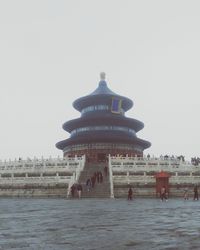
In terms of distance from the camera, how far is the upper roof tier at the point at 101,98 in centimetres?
6012

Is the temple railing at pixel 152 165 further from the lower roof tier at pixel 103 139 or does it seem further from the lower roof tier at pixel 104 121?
the lower roof tier at pixel 104 121

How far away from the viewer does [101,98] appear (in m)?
60.2

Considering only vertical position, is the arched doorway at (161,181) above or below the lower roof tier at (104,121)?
below

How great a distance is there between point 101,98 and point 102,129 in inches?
230

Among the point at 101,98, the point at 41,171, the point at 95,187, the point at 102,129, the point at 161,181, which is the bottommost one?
the point at 95,187

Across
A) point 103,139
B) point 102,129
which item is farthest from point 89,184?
point 102,129

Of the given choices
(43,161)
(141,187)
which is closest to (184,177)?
(141,187)

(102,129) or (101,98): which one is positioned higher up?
(101,98)

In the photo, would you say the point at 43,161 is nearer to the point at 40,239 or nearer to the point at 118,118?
the point at 118,118

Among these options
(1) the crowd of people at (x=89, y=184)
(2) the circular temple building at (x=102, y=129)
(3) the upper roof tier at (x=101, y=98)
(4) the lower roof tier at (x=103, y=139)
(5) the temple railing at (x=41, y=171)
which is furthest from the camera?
(3) the upper roof tier at (x=101, y=98)

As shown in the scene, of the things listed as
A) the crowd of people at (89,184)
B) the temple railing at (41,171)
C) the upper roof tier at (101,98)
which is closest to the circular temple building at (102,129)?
the upper roof tier at (101,98)

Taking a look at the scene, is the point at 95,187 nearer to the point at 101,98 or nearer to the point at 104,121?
the point at 104,121

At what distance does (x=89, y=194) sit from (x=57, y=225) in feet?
59.7

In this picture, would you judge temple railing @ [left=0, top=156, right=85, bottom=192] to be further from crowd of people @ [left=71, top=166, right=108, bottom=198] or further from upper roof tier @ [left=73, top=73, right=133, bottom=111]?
upper roof tier @ [left=73, top=73, right=133, bottom=111]
